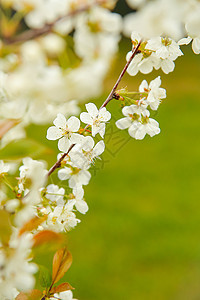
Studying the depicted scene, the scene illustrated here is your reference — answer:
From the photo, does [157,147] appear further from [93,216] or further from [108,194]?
[93,216]

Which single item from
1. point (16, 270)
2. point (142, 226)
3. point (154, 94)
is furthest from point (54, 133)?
point (142, 226)

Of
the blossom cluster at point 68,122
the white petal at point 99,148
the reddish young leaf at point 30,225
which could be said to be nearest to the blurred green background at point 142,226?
the blossom cluster at point 68,122

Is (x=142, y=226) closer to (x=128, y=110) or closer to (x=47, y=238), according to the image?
(x=128, y=110)

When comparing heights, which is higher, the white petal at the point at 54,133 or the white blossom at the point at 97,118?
the white blossom at the point at 97,118

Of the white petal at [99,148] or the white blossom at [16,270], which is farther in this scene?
the white petal at [99,148]

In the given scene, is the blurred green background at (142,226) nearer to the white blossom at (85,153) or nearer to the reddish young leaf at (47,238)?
the white blossom at (85,153)

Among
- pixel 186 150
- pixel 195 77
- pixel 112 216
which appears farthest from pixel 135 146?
pixel 195 77
